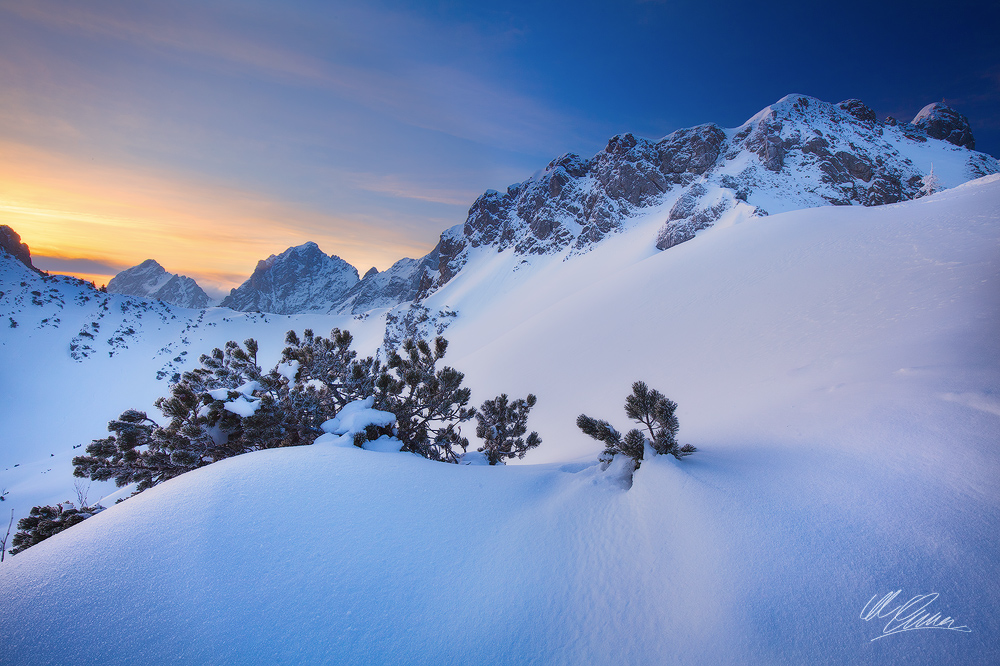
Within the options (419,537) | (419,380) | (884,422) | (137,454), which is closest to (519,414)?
(419,380)

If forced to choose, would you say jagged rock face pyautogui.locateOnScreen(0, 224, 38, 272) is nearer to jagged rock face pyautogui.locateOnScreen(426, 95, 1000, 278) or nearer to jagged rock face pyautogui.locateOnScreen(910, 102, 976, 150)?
jagged rock face pyautogui.locateOnScreen(426, 95, 1000, 278)

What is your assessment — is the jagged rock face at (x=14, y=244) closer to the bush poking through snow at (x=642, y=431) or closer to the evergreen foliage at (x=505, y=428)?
the evergreen foliage at (x=505, y=428)

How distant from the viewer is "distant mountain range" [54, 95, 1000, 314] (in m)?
44.7

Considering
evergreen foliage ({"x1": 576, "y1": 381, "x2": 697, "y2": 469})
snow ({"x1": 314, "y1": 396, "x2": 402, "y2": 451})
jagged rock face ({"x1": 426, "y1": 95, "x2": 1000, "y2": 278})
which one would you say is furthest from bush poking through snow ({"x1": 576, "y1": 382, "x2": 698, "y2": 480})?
jagged rock face ({"x1": 426, "y1": 95, "x2": 1000, "y2": 278})

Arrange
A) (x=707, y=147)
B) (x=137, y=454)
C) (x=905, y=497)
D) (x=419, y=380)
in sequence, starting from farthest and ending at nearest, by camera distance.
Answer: (x=707, y=147) < (x=419, y=380) < (x=137, y=454) < (x=905, y=497)

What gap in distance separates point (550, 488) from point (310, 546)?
2.31 metres

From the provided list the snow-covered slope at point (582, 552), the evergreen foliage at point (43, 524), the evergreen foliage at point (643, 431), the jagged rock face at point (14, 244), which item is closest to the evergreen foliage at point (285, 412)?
the evergreen foliage at point (43, 524)

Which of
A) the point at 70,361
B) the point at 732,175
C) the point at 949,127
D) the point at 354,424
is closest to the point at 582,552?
the point at 354,424

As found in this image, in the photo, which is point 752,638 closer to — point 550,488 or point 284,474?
point 550,488

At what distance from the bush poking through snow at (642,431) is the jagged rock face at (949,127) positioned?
4545 inches

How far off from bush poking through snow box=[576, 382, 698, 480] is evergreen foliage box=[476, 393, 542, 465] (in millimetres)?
3429

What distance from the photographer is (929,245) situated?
10.4 meters

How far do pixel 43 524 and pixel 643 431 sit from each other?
733 centimetres
